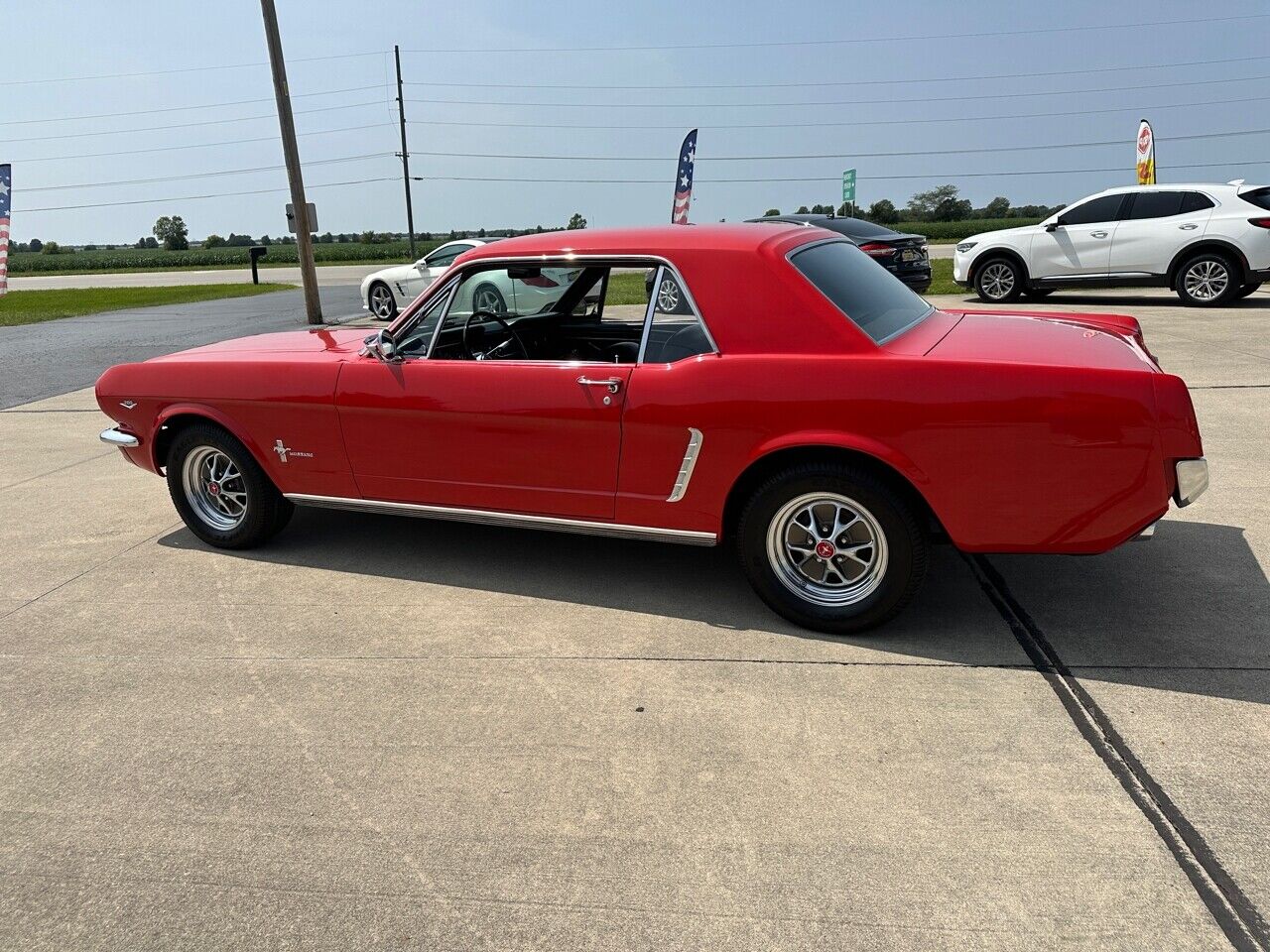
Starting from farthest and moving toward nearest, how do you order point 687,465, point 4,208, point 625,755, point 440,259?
point 4,208 < point 440,259 < point 687,465 < point 625,755

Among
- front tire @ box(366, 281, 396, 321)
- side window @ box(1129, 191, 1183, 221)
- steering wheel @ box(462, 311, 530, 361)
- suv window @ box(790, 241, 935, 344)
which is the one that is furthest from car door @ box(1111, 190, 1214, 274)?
front tire @ box(366, 281, 396, 321)

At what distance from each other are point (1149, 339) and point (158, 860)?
420 inches

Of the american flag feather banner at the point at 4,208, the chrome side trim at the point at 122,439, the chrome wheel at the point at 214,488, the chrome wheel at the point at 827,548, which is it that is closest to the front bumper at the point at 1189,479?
the chrome wheel at the point at 827,548

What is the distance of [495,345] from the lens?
15.2 ft

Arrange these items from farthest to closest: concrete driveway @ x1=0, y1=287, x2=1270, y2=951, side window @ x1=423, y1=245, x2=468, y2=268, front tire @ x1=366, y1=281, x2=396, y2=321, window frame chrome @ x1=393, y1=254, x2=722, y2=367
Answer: front tire @ x1=366, y1=281, x2=396, y2=321 → side window @ x1=423, y1=245, x2=468, y2=268 → window frame chrome @ x1=393, y1=254, x2=722, y2=367 → concrete driveway @ x1=0, y1=287, x2=1270, y2=951

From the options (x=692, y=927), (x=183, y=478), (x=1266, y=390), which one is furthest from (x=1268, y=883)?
(x=1266, y=390)

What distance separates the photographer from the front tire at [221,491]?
4.74 m

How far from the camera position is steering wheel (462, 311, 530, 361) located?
4.38 meters

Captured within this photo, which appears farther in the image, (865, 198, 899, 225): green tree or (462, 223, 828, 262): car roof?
(865, 198, 899, 225): green tree

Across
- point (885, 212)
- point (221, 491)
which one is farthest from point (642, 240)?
point (885, 212)

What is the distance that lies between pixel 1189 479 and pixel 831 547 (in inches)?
Answer: 47.4

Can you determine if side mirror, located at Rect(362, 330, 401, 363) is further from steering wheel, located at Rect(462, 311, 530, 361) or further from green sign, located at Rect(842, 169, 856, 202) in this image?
green sign, located at Rect(842, 169, 856, 202)

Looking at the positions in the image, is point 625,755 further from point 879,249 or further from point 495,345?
point 879,249

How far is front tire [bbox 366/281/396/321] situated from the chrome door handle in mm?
13726
